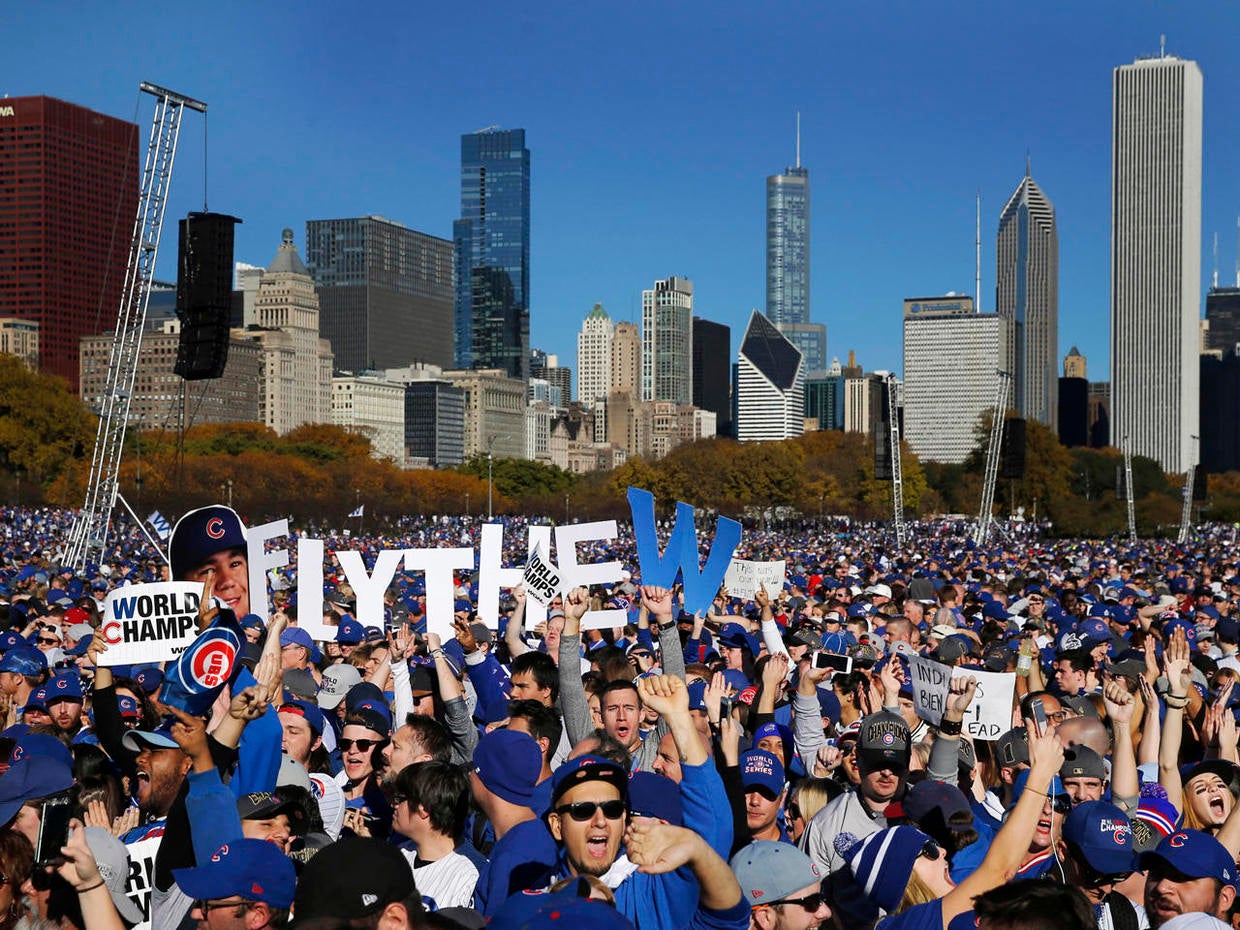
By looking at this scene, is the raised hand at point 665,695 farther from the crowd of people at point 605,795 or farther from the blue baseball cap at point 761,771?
the blue baseball cap at point 761,771

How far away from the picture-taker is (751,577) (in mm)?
15391

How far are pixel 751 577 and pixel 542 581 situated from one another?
361 cm

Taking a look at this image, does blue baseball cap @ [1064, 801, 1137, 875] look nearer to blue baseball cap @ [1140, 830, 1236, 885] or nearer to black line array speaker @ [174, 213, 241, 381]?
blue baseball cap @ [1140, 830, 1236, 885]

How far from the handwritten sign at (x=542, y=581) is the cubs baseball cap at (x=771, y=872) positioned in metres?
7.86

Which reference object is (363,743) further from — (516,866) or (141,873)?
(516,866)

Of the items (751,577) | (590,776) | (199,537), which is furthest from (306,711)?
(751,577)

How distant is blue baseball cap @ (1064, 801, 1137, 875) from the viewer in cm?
501

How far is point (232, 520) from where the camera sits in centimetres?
1178

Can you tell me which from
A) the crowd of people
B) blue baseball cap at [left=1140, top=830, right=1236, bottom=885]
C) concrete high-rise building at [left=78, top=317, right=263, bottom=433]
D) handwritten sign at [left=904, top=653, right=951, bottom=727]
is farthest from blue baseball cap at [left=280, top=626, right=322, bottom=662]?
concrete high-rise building at [left=78, top=317, right=263, bottom=433]

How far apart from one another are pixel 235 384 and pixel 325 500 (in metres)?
113

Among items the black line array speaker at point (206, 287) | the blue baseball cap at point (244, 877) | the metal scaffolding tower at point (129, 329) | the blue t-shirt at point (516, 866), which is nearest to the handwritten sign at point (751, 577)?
the blue t-shirt at point (516, 866)

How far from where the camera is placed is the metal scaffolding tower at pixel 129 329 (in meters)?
34.8

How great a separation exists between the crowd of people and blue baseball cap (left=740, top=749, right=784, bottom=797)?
11 millimetres

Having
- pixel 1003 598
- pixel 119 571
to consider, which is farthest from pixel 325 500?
pixel 1003 598
